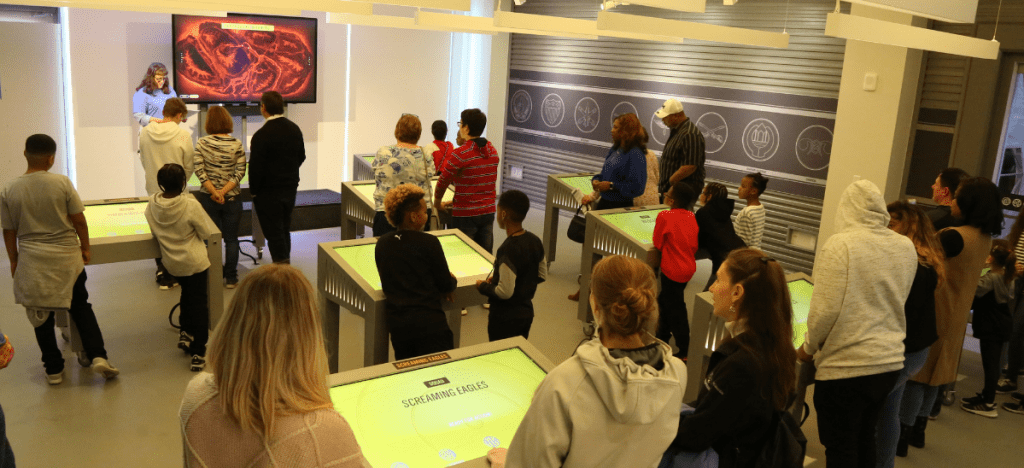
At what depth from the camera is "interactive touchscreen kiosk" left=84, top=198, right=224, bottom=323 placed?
4.38 metres

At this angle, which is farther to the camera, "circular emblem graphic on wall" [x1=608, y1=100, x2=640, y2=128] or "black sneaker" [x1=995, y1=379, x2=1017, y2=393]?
"circular emblem graphic on wall" [x1=608, y1=100, x2=640, y2=128]

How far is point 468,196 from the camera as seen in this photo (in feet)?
17.0

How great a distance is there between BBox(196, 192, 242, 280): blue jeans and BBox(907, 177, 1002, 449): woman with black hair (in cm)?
451

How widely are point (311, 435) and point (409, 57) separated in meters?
8.66

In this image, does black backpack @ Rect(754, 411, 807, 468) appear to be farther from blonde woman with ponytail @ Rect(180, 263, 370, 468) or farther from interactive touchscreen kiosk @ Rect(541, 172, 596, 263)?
interactive touchscreen kiosk @ Rect(541, 172, 596, 263)

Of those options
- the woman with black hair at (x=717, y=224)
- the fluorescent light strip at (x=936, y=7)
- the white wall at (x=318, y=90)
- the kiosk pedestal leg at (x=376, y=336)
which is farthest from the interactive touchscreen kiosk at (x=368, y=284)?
the white wall at (x=318, y=90)

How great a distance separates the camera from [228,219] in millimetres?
5703

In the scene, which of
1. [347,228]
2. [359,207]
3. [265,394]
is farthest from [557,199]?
[265,394]

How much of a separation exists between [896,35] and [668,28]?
107cm

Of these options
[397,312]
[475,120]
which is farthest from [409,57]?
[397,312]

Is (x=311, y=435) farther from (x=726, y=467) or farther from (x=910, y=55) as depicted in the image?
(x=910, y=55)

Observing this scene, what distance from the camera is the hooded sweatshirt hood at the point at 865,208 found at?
287 cm

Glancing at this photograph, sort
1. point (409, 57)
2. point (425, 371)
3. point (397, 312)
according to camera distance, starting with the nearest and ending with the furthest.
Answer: point (425, 371) → point (397, 312) → point (409, 57)

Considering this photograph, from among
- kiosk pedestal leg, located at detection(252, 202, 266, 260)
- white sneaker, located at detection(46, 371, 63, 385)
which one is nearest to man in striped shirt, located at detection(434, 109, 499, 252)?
kiosk pedestal leg, located at detection(252, 202, 266, 260)
